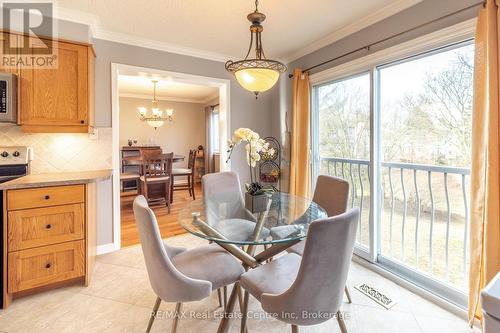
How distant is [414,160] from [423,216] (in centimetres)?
53

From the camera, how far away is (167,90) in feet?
20.5

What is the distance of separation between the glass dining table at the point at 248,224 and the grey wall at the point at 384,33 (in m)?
1.63

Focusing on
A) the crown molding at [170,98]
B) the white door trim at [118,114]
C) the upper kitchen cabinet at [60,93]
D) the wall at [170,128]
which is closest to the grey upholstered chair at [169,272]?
the upper kitchen cabinet at [60,93]

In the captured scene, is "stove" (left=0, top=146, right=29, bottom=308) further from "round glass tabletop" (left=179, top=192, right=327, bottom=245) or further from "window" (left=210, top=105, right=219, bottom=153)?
"window" (left=210, top=105, right=219, bottom=153)

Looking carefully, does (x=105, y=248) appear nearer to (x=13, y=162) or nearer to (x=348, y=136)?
(x=13, y=162)

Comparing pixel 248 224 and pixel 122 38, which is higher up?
pixel 122 38

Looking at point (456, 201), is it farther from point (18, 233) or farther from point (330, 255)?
point (18, 233)

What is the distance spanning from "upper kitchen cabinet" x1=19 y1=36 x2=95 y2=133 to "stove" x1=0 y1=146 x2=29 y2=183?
10.6 inches

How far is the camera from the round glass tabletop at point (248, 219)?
1506 mm

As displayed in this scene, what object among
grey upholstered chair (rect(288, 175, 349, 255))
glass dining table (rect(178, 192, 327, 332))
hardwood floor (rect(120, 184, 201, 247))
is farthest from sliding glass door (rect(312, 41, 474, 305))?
hardwood floor (rect(120, 184, 201, 247))

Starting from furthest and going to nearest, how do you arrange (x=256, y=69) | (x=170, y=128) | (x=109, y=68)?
1. (x=170, y=128)
2. (x=109, y=68)
3. (x=256, y=69)

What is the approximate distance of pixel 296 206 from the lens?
2109 mm

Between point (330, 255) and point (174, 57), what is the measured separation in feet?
9.90

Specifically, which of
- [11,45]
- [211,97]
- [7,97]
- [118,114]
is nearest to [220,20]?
[118,114]
